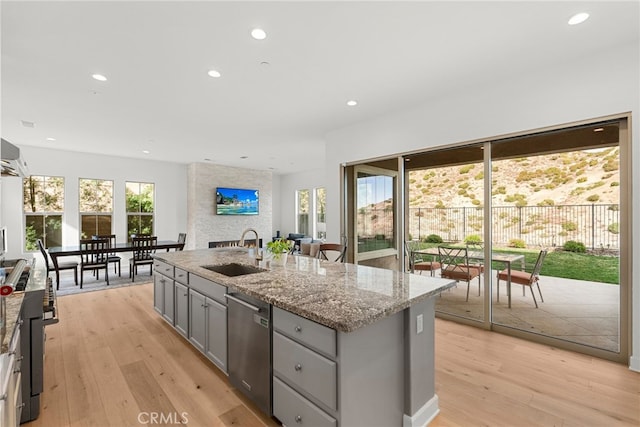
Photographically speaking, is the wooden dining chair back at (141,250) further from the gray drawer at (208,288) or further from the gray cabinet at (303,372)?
the gray cabinet at (303,372)

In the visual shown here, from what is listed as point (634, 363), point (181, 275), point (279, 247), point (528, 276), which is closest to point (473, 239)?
point (528, 276)

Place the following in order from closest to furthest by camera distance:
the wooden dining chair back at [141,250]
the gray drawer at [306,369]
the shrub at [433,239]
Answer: the gray drawer at [306,369] < the shrub at [433,239] < the wooden dining chair back at [141,250]

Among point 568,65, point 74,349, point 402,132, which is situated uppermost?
point 568,65

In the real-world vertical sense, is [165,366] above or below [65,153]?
below

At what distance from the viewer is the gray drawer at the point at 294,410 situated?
1.48 metres

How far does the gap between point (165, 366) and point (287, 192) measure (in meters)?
8.51

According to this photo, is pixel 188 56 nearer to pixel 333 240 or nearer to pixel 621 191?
pixel 333 240

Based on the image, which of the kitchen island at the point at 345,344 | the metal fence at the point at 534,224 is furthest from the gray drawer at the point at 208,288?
the metal fence at the point at 534,224

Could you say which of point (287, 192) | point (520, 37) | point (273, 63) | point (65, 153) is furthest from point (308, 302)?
point (287, 192)

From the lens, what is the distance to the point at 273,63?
282 cm

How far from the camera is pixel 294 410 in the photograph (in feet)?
5.33

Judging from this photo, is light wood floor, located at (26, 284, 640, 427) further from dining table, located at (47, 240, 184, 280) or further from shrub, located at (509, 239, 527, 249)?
dining table, located at (47, 240, 184, 280)

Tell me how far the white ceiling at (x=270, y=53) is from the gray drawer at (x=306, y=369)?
2240mm

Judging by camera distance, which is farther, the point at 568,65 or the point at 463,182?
the point at 463,182
